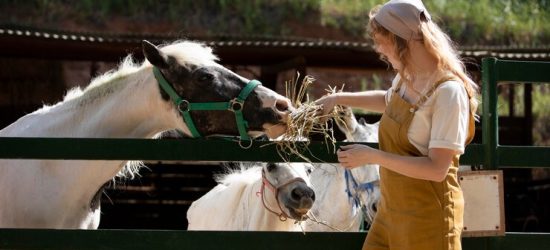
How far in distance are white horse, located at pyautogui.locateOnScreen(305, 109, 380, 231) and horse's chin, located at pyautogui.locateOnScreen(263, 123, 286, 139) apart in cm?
259

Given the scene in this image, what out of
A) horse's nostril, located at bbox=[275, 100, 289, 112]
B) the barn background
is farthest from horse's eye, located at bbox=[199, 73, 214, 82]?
the barn background

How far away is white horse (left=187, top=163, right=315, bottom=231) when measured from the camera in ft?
18.5

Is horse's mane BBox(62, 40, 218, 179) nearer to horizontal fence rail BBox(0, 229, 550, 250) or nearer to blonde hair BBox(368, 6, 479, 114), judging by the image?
horizontal fence rail BBox(0, 229, 550, 250)

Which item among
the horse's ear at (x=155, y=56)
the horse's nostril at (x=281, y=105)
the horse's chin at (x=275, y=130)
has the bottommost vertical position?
the horse's chin at (x=275, y=130)

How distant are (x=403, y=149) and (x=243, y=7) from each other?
14.4 m

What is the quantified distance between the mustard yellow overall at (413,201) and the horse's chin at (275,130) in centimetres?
89

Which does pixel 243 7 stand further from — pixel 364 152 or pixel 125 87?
pixel 364 152

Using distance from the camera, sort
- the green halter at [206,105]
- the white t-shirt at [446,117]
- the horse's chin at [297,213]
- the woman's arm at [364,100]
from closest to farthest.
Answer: the white t-shirt at [446,117]
the woman's arm at [364,100]
the green halter at [206,105]
the horse's chin at [297,213]

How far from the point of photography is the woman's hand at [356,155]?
10.5 ft

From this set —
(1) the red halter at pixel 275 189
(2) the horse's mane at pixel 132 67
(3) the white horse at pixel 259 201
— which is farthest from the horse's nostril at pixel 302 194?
(2) the horse's mane at pixel 132 67

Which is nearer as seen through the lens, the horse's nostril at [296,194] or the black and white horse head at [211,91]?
the black and white horse head at [211,91]

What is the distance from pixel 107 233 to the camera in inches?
147

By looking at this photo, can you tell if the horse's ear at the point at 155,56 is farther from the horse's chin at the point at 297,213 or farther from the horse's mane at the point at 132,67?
the horse's chin at the point at 297,213

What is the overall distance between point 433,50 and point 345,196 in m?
3.87
